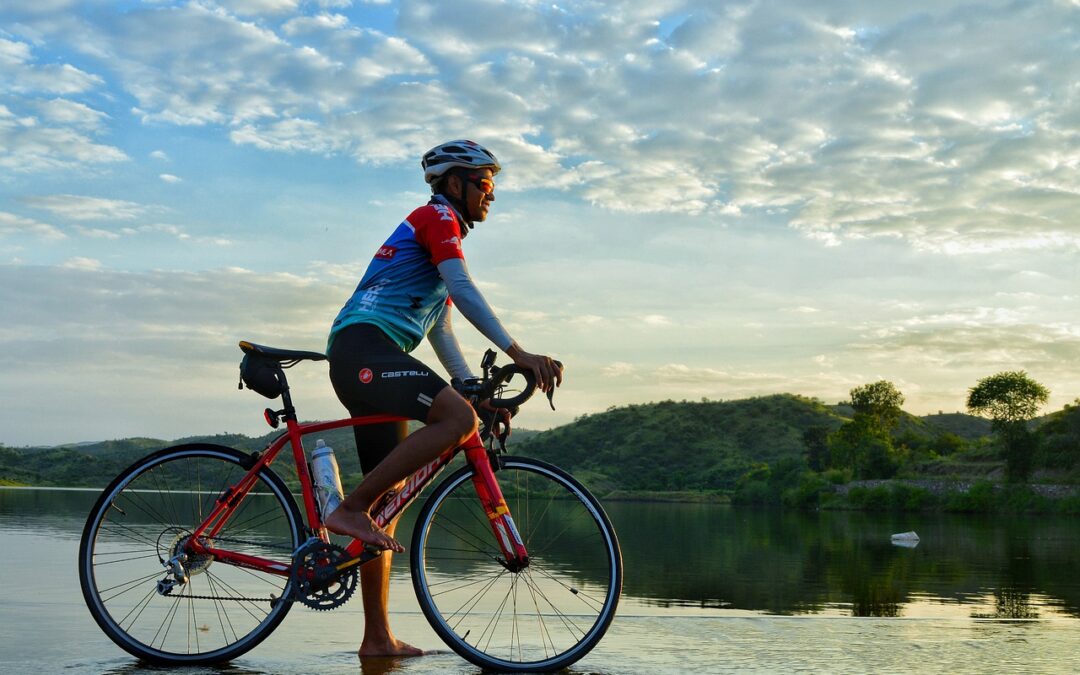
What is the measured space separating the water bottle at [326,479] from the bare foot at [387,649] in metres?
0.76

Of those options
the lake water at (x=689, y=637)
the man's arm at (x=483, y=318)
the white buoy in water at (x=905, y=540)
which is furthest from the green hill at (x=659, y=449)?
the man's arm at (x=483, y=318)

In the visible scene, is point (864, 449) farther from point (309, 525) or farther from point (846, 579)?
point (309, 525)

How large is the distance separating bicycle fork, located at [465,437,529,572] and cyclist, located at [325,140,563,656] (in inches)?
3.5

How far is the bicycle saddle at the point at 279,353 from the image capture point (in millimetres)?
5195

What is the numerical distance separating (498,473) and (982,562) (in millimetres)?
22665

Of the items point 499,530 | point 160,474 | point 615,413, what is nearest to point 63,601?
point 160,474

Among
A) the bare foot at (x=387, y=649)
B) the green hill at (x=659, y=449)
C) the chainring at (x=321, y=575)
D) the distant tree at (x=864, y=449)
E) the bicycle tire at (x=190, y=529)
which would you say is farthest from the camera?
the green hill at (x=659, y=449)

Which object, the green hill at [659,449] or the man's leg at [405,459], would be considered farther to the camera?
the green hill at [659,449]

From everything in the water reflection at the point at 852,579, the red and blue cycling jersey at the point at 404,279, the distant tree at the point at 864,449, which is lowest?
the water reflection at the point at 852,579

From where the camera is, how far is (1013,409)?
113312 mm

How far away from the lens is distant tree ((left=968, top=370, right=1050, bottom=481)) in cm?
10400

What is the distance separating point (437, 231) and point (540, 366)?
811mm

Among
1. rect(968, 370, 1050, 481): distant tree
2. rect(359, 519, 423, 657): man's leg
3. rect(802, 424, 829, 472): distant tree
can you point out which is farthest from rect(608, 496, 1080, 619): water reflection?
rect(802, 424, 829, 472): distant tree

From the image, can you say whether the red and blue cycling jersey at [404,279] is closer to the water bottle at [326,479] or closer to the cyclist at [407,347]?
the cyclist at [407,347]
